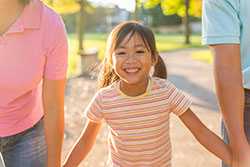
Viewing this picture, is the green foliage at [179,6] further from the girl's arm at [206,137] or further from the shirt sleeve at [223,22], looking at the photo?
the shirt sleeve at [223,22]

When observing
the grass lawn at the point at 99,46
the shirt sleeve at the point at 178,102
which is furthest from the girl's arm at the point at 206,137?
the grass lawn at the point at 99,46

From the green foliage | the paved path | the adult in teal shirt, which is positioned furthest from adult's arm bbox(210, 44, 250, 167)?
the green foliage

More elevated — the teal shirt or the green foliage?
the green foliage

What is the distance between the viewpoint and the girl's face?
2.31 metres

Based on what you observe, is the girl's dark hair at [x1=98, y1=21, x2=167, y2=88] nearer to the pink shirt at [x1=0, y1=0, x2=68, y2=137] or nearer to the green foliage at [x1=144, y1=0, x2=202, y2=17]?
the pink shirt at [x1=0, y1=0, x2=68, y2=137]

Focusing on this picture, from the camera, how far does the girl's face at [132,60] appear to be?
231cm

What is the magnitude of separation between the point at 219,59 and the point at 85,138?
2.47 feet

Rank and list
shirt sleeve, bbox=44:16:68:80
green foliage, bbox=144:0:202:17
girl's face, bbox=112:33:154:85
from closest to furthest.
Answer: shirt sleeve, bbox=44:16:68:80 → girl's face, bbox=112:33:154:85 → green foliage, bbox=144:0:202:17

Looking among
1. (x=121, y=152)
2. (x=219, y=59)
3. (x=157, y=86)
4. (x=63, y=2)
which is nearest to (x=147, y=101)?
(x=157, y=86)

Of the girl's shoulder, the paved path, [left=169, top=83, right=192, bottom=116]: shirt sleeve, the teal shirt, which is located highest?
the teal shirt

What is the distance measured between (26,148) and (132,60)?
0.60 metres

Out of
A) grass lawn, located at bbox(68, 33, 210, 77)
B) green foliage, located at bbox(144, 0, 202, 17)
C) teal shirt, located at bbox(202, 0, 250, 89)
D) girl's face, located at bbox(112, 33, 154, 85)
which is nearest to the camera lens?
Result: teal shirt, located at bbox(202, 0, 250, 89)

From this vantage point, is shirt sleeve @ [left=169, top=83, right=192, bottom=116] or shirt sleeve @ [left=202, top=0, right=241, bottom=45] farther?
shirt sleeve @ [left=169, top=83, right=192, bottom=116]

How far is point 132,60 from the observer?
90.7 inches
